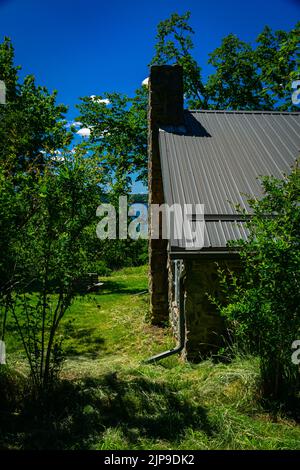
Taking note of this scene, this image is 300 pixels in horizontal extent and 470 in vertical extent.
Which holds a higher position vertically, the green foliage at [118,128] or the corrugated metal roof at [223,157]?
the green foliage at [118,128]

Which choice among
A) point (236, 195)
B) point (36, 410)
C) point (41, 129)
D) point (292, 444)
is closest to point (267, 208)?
point (236, 195)

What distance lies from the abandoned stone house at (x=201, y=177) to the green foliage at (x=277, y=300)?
1077mm

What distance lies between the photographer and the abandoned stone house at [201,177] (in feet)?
21.5

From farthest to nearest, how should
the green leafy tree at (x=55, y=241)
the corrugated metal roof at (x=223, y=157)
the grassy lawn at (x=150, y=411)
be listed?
the corrugated metal roof at (x=223, y=157)
the green leafy tree at (x=55, y=241)
the grassy lawn at (x=150, y=411)

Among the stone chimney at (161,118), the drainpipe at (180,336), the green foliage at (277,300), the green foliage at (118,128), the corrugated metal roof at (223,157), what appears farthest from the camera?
the green foliage at (118,128)

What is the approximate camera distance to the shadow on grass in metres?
4.23

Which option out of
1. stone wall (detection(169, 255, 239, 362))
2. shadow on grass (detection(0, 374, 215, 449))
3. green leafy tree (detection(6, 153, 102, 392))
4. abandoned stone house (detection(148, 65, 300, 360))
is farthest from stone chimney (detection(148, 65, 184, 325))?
green leafy tree (detection(6, 153, 102, 392))

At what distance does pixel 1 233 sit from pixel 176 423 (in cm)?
323

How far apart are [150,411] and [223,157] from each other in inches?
227

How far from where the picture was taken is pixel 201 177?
7758 mm

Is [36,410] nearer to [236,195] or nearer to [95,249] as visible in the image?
[95,249]

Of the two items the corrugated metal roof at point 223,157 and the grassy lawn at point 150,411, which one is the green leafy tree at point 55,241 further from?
the corrugated metal roof at point 223,157

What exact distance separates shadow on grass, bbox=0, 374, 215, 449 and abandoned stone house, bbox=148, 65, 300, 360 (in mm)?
1657

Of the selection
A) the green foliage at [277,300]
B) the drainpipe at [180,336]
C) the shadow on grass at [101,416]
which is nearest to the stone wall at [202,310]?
the drainpipe at [180,336]
